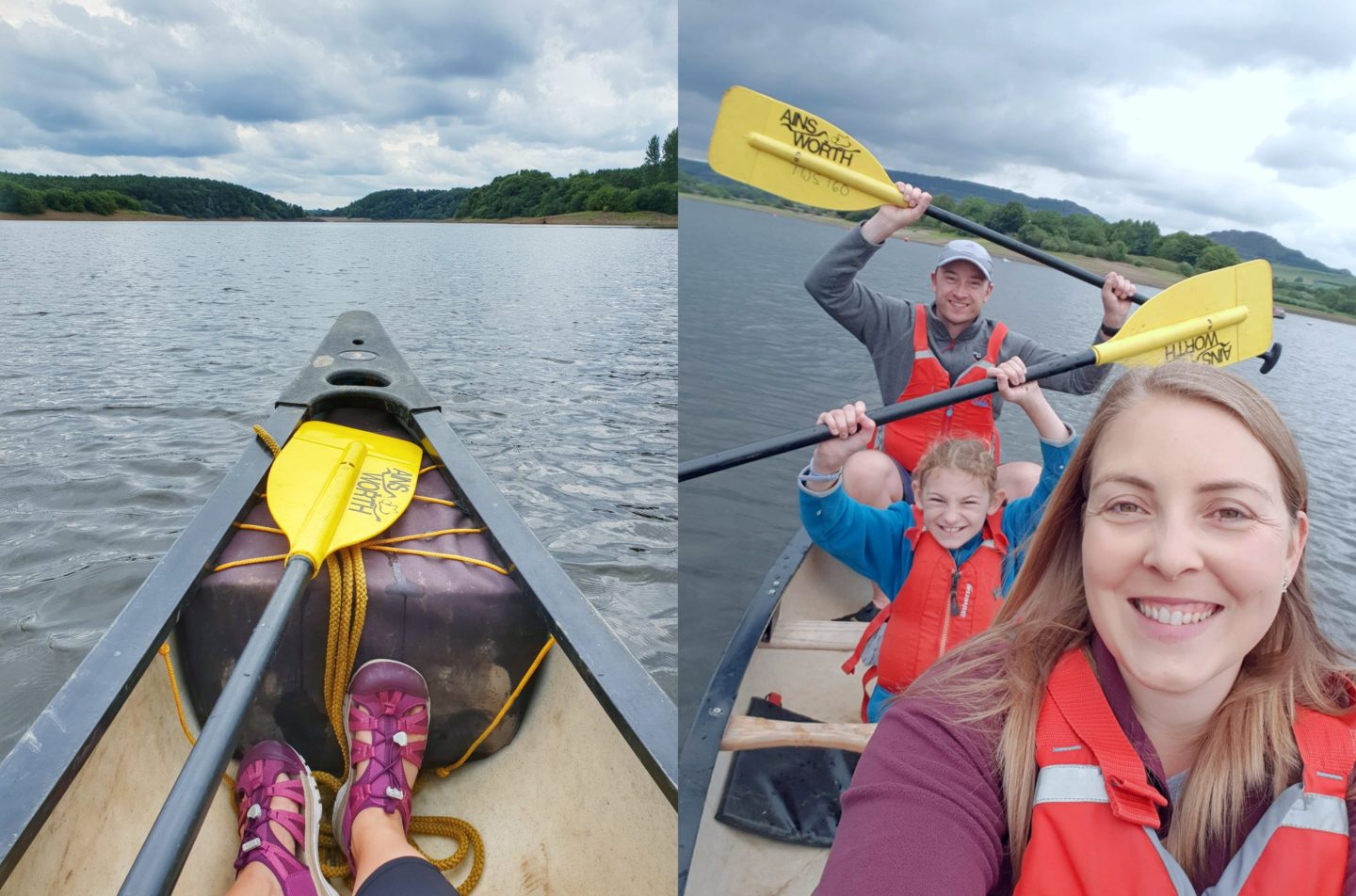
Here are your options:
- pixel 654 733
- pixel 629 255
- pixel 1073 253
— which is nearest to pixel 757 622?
pixel 654 733

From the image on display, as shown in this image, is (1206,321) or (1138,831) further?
(1206,321)

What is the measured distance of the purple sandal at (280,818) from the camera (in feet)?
6.27

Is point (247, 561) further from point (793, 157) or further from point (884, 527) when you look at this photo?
point (793, 157)

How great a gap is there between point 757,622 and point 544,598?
95 centimetres

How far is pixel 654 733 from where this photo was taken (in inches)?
72.1

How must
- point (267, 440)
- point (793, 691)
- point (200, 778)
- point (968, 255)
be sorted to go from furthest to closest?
point (968, 255), point (793, 691), point (267, 440), point (200, 778)

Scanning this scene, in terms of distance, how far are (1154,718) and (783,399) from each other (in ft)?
25.0

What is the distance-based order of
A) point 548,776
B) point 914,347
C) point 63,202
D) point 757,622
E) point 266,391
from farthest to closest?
1. point 63,202
2. point 266,391
3. point 914,347
4. point 757,622
5. point 548,776

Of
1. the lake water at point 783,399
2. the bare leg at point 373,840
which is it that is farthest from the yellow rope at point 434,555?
the lake water at point 783,399

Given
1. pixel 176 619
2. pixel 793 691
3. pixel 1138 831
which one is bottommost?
pixel 793 691

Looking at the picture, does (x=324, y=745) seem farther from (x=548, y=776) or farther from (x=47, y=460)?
(x=47, y=460)

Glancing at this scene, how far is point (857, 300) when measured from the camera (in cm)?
367

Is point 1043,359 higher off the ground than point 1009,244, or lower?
lower

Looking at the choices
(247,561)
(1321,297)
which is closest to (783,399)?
(247,561)
